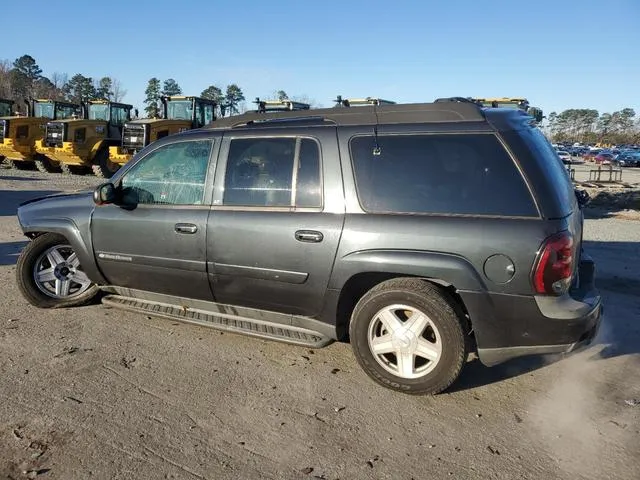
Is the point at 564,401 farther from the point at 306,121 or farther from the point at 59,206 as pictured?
the point at 59,206

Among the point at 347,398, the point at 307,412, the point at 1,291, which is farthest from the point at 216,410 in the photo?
the point at 1,291

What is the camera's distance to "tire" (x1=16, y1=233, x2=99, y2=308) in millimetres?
4990

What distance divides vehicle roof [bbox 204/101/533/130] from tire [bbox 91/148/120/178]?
17.6 m

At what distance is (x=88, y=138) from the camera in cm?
2033

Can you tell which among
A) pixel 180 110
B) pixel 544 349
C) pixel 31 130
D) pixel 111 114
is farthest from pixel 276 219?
pixel 31 130

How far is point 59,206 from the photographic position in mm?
4922

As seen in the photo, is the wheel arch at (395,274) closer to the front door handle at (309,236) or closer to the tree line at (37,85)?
the front door handle at (309,236)

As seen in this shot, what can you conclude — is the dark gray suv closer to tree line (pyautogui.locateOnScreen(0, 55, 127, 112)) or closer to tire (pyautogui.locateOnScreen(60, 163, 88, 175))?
tire (pyautogui.locateOnScreen(60, 163, 88, 175))

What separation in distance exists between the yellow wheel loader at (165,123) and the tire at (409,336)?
1628 cm

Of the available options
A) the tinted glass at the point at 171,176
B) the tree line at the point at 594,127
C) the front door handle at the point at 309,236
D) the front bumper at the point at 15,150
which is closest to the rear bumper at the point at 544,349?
the front door handle at the point at 309,236

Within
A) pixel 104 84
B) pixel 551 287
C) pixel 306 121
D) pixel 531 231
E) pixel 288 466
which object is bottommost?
pixel 288 466

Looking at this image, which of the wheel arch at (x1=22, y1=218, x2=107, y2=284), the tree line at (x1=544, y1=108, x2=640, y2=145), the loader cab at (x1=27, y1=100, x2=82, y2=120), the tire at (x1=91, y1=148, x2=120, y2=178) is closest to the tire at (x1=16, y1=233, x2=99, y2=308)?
the wheel arch at (x1=22, y1=218, x2=107, y2=284)

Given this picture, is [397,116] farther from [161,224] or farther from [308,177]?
[161,224]

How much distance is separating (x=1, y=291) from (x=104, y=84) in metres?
73.0
